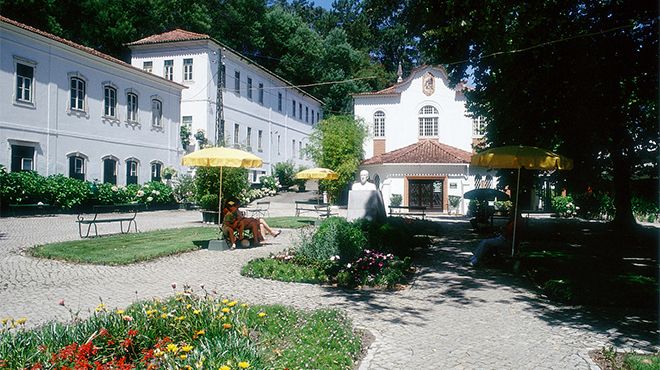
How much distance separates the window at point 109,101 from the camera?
1036 inches

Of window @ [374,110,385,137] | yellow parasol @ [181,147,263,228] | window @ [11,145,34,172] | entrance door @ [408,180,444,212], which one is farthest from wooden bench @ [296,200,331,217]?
window @ [11,145,34,172]

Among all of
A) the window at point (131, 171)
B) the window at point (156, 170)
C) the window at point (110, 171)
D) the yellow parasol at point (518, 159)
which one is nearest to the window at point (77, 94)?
the window at point (110, 171)

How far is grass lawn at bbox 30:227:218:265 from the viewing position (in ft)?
33.1

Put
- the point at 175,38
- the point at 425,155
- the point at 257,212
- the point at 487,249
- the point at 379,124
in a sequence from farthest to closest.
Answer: the point at 379,124, the point at 175,38, the point at 425,155, the point at 257,212, the point at 487,249

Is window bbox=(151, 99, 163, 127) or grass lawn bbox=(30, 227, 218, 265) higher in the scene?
window bbox=(151, 99, 163, 127)

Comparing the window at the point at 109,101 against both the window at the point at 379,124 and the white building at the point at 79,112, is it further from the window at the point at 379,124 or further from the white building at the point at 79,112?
the window at the point at 379,124

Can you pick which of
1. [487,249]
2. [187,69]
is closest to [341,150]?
[187,69]

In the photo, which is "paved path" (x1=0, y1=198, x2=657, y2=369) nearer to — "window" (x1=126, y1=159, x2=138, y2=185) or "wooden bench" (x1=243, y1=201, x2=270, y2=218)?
"wooden bench" (x1=243, y1=201, x2=270, y2=218)

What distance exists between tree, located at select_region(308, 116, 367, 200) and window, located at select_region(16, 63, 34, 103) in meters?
19.2

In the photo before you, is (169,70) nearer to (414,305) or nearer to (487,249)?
(487,249)

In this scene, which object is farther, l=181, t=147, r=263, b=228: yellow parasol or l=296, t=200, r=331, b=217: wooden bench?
l=296, t=200, r=331, b=217: wooden bench

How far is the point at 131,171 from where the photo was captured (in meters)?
28.2

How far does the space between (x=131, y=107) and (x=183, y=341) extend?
26.8 metres

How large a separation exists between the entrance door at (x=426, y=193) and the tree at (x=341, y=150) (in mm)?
4724
